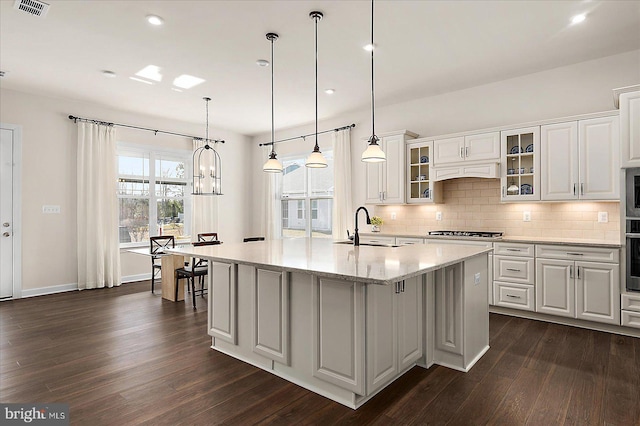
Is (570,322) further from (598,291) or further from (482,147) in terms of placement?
(482,147)

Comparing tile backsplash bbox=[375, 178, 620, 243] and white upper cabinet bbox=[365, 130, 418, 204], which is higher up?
white upper cabinet bbox=[365, 130, 418, 204]

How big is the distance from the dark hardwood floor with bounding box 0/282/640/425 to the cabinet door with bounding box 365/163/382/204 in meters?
2.51

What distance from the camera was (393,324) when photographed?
257 centimetres

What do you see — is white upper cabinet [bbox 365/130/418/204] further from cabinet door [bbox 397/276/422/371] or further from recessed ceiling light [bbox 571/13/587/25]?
cabinet door [bbox 397/276/422/371]

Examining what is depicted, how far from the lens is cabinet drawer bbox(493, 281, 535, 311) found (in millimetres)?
4160

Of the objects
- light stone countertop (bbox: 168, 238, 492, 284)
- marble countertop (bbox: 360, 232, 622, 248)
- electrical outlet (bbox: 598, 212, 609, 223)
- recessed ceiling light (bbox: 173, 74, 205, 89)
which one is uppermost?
recessed ceiling light (bbox: 173, 74, 205, 89)

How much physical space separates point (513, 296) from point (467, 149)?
192 centimetres

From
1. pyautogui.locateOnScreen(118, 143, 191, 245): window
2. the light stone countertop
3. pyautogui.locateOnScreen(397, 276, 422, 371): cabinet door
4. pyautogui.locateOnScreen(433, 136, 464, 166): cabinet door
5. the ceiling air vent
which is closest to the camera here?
the light stone countertop

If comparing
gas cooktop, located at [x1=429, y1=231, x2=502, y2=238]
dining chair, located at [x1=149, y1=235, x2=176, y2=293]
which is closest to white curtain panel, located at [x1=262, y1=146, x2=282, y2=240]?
dining chair, located at [x1=149, y1=235, x2=176, y2=293]

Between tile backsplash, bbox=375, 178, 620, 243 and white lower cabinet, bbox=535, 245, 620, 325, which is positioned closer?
white lower cabinet, bbox=535, 245, 620, 325

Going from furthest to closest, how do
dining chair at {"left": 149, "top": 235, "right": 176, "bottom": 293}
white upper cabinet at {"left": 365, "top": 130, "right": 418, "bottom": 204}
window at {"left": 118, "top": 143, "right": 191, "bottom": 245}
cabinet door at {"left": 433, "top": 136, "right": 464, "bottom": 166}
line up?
window at {"left": 118, "top": 143, "right": 191, "bottom": 245} < dining chair at {"left": 149, "top": 235, "right": 176, "bottom": 293} < white upper cabinet at {"left": 365, "top": 130, "right": 418, "bottom": 204} < cabinet door at {"left": 433, "top": 136, "right": 464, "bottom": 166}

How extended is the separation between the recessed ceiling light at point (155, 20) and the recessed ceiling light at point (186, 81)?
4.34 feet

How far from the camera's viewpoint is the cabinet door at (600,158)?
3.80m

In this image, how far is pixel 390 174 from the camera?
5.53 m
